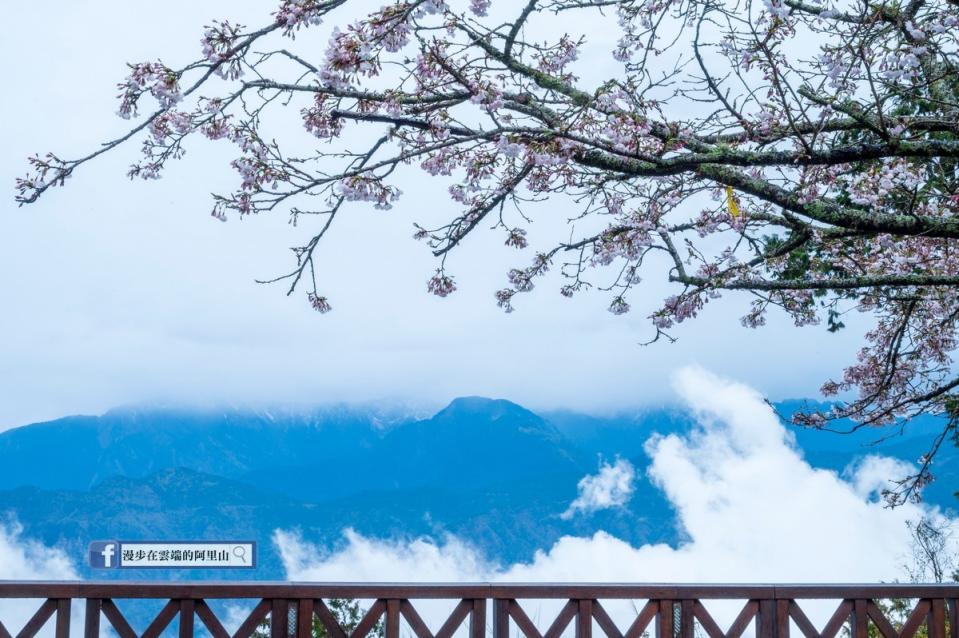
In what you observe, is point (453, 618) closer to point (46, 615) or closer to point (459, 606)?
point (459, 606)

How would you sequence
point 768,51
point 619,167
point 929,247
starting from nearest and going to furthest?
1. point 768,51
2. point 619,167
3. point 929,247

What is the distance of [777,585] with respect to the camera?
6.14m

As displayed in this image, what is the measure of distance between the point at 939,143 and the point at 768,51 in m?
1.27

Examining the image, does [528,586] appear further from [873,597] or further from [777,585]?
[873,597]

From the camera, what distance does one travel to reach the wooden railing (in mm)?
5758

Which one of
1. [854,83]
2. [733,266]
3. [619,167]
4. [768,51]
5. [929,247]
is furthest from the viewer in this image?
[929,247]

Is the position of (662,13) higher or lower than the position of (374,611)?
higher

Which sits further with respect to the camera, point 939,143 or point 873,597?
point 873,597

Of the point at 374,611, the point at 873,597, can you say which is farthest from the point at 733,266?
the point at 374,611

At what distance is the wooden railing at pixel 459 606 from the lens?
5.76 meters

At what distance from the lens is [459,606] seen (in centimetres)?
591

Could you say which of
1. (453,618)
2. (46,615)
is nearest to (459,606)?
(453,618)

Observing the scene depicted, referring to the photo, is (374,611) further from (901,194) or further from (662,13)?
(901,194)

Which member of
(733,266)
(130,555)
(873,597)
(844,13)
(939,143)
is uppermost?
(844,13)
